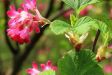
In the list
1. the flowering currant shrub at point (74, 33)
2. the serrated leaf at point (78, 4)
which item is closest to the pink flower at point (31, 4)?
the flowering currant shrub at point (74, 33)

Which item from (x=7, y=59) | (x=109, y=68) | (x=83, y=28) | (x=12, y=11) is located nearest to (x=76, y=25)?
(x=83, y=28)

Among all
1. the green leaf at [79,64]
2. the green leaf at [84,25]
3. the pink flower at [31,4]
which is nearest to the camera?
the green leaf at [84,25]

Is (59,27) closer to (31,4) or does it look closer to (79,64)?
(79,64)

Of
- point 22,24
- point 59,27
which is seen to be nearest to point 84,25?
point 59,27

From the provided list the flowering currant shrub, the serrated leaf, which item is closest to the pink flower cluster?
the flowering currant shrub

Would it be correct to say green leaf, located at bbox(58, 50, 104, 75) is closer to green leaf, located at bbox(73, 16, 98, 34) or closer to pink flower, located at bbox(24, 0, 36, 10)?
green leaf, located at bbox(73, 16, 98, 34)

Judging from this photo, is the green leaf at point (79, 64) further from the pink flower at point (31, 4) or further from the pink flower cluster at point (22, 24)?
the pink flower at point (31, 4)

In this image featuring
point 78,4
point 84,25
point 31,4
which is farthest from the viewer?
point 31,4
